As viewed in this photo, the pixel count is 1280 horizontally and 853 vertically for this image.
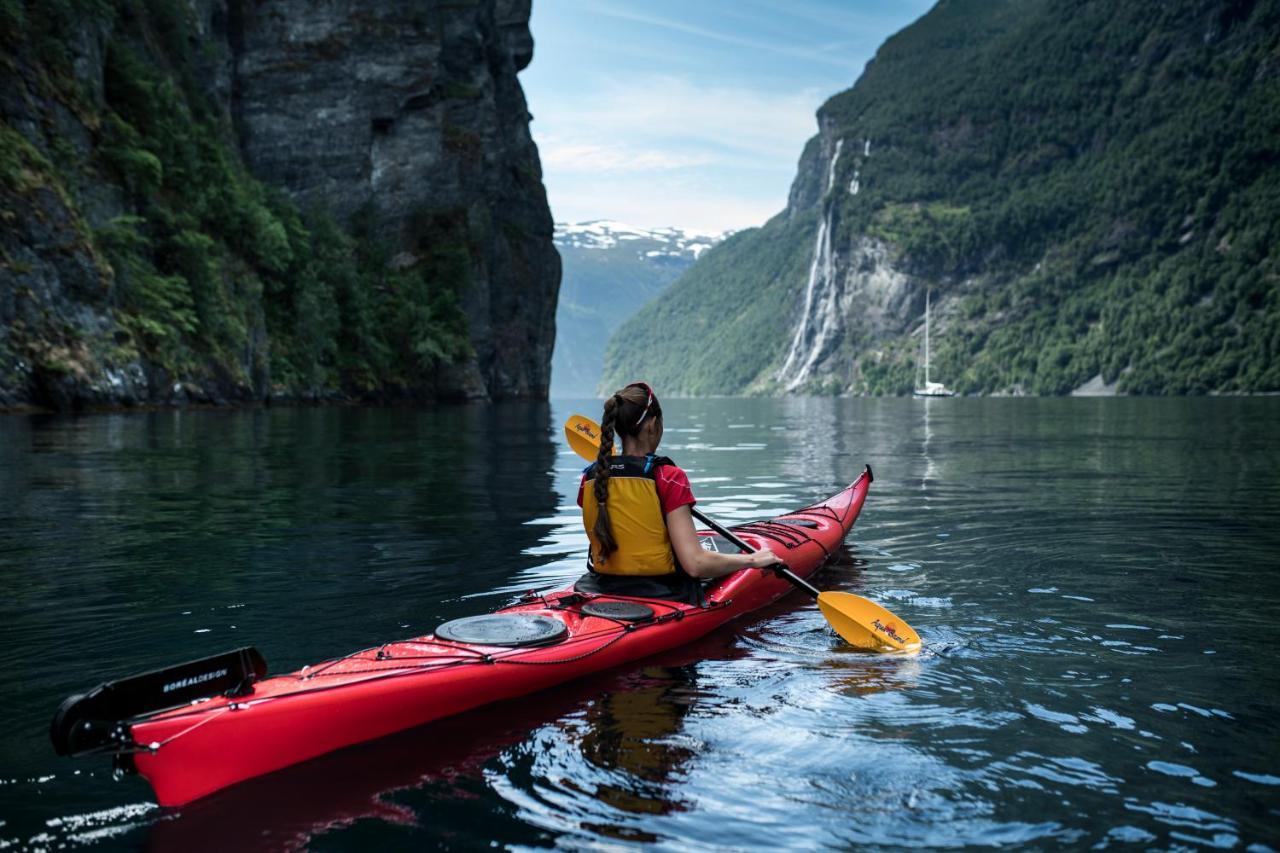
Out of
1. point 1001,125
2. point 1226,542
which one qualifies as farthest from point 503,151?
point 1001,125

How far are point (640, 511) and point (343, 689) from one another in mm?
2038

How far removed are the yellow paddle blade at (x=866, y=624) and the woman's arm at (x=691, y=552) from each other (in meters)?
0.75

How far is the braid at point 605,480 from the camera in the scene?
521 cm

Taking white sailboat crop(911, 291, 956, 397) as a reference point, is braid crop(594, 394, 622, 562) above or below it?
below

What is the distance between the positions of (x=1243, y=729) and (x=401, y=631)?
484cm

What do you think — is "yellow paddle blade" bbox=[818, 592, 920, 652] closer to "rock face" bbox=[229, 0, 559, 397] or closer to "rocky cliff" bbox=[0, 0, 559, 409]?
"rocky cliff" bbox=[0, 0, 559, 409]

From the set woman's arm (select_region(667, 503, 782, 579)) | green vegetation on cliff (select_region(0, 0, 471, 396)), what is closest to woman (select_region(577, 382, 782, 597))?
woman's arm (select_region(667, 503, 782, 579))

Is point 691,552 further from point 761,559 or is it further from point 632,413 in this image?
point 632,413

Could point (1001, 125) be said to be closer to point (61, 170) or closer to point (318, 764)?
point (61, 170)

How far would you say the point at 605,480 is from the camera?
5.44 metres

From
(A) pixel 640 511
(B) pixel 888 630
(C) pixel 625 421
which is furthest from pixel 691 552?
(B) pixel 888 630

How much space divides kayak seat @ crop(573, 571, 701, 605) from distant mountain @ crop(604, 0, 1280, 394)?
95.1 metres

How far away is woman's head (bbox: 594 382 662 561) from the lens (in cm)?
522

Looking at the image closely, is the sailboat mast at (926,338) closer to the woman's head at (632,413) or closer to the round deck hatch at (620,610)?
the round deck hatch at (620,610)
